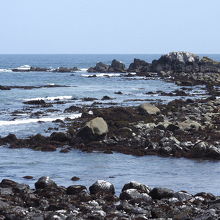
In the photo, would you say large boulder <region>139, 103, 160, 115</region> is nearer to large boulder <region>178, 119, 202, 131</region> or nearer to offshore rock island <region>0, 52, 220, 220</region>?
offshore rock island <region>0, 52, 220, 220</region>

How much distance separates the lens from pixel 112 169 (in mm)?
25469

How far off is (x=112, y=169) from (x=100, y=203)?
297 inches

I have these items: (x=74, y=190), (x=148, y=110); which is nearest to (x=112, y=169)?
(x=74, y=190)

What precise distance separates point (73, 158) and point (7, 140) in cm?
627

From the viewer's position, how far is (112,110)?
143 ft

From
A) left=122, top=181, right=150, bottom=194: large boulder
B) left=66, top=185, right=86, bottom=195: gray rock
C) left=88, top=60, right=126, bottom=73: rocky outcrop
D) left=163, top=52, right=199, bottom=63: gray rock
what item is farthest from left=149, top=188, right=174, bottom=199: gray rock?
left=88, top=60, right=126, bottom=73: rocky outcrop

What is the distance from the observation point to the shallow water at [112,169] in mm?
22547

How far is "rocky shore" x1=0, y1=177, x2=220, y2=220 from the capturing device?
15.9 metres

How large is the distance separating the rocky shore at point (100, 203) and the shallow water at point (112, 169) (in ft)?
5.75

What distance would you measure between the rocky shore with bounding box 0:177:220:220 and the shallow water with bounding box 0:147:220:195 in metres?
1.75

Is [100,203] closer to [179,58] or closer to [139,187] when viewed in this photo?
[139,187]

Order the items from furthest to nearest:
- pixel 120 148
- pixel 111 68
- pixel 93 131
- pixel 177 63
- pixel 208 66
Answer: pixel 111 68, pixel 208 66, pixel 177 63, pixel 93 131, pixel 120 148

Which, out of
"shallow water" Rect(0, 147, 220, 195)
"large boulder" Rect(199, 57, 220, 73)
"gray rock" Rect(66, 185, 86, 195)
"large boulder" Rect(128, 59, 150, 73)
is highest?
"large boulder" Rect(199, 57, 220, 73)

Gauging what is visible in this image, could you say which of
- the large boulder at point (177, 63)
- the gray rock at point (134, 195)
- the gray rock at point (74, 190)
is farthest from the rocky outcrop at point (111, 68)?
the gray rock at point (134, 195)
